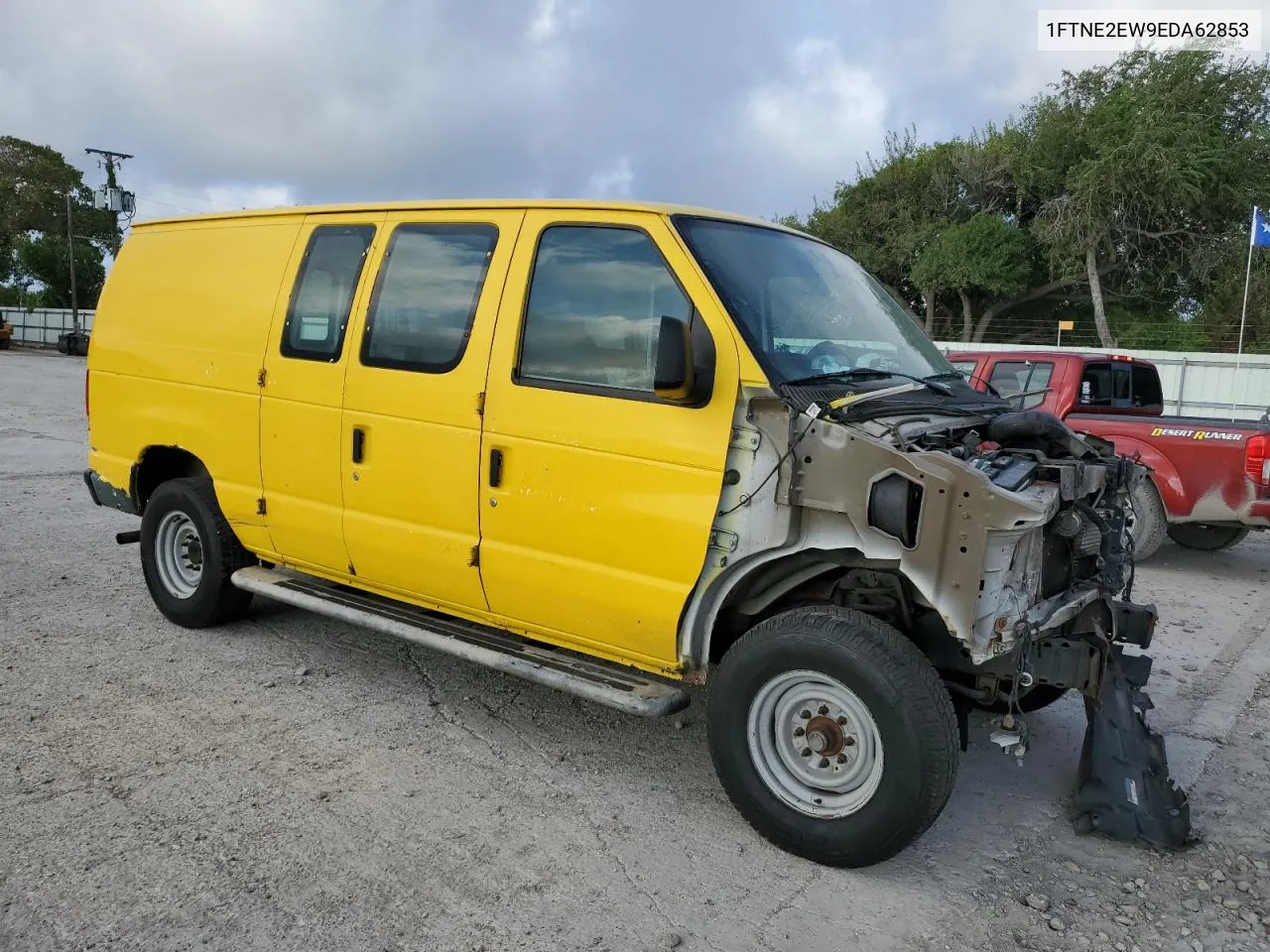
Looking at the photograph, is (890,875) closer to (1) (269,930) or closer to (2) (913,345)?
(1) (269,930)

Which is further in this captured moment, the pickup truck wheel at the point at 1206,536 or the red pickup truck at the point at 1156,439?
the pickup truck wheel at the point at 1206,536

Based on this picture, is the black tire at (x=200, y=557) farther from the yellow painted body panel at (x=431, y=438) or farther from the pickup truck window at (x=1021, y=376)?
the pickup truck window at (x=1021, y=376)

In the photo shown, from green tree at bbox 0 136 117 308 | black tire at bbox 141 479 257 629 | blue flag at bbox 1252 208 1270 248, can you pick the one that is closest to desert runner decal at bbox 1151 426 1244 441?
black tire at bbox 141 479 257 629

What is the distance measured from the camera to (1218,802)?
3932 mm

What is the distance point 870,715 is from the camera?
324cm

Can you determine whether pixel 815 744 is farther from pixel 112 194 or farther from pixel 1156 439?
pixel 112 194

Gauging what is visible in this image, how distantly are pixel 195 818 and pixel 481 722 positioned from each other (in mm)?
1280

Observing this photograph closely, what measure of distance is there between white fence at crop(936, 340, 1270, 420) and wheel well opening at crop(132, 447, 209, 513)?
13.0 metres

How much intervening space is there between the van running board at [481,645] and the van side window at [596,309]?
1.12m

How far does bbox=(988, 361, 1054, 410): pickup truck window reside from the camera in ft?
29.3

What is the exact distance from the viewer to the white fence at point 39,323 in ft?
146

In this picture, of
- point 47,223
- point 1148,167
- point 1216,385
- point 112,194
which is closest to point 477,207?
point 1216,385

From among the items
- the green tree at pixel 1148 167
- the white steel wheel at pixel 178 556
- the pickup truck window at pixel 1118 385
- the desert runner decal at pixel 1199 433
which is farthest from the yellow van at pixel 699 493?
the green tree at pixel 1148 167

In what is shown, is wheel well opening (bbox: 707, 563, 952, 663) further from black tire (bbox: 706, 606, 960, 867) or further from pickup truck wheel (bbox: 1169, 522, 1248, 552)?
pickup truck wheel (bbox: 1169, 522, 1248, 552)
